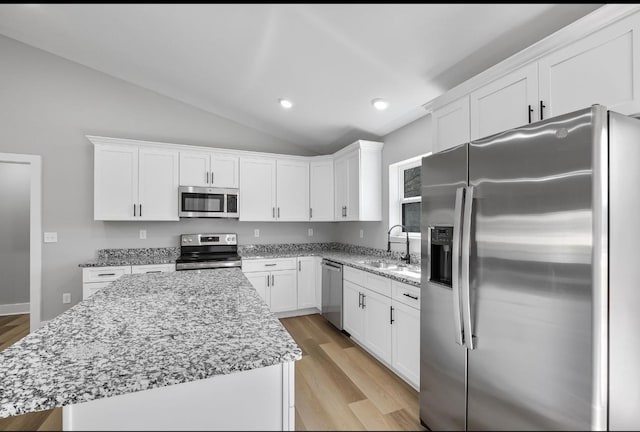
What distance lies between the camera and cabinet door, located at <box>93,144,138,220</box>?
331cm

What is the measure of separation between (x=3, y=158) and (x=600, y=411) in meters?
5.11

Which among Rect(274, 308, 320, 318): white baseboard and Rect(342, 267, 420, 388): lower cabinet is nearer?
Rect(342, 267, 420, 388): lower cabinet

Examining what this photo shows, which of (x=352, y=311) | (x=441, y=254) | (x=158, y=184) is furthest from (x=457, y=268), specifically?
(x=158, y=184)

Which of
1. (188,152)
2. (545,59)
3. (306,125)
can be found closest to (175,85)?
(188,152)

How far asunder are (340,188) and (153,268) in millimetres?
2350

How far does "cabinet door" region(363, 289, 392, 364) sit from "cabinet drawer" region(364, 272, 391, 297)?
0.04 m

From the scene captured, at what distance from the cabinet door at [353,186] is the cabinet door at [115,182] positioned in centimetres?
246

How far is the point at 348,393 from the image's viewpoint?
7.08 feet

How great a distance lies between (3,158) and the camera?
3293mm

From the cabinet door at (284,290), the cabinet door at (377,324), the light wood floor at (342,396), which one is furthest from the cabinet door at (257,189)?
the cabinet door at (377,324)

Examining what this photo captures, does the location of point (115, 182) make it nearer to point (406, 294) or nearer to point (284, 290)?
point (284, 290)

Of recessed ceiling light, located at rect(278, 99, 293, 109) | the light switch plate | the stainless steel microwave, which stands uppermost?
recessed ceiling light, located at rect(278, 99, 293, 109)

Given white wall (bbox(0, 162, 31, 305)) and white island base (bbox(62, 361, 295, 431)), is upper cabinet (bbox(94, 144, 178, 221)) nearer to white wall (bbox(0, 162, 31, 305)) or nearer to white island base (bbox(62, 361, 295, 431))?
white wall (bbox(0, 162, 31, 305))

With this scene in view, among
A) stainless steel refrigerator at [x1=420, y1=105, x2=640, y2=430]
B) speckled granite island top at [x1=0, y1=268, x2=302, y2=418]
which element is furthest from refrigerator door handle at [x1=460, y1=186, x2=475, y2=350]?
speckled granite island top at [x1=0, y1=268, x2=302, y2=418]
